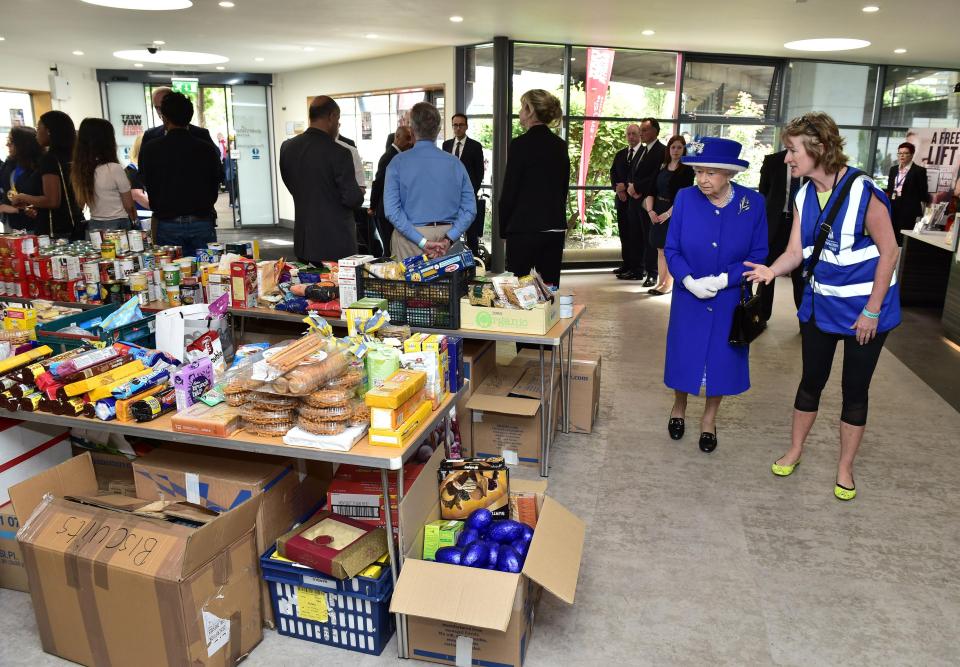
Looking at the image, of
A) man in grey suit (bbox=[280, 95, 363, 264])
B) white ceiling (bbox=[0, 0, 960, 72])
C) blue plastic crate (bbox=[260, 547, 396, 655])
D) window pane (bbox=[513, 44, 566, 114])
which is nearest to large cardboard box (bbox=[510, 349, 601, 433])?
man in grey suit (bbox=[280, 95, 363, 264])

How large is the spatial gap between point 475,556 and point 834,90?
1006cm

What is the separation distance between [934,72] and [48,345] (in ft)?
38.2

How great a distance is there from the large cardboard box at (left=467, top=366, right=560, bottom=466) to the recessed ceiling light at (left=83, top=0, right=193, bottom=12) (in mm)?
5034

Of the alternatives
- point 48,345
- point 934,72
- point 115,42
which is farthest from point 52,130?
point 934,72

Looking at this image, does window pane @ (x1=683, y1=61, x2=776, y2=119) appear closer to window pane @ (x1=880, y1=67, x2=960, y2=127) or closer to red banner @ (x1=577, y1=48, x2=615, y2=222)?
→ red banner @ (x1=577, y1=48, x2=615, y2=222)

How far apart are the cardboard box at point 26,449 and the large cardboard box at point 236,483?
502 mm

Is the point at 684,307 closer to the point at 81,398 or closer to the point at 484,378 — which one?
the point at 484,378

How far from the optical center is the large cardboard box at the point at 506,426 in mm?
3506

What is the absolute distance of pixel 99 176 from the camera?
483 cm

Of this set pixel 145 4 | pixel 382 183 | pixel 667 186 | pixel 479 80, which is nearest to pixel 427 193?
pixel 382 183

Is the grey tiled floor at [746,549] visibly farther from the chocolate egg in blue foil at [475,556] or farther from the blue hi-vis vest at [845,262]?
the blue hi-vis vest at [845,262]

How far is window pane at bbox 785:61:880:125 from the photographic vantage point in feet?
32.2

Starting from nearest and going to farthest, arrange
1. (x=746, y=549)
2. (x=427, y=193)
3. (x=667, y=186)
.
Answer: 1. (x=746, y=549)
2. (x=427, y=193)
3. (x=667, y=186)

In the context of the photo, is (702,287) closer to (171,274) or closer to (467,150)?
(171,274)
